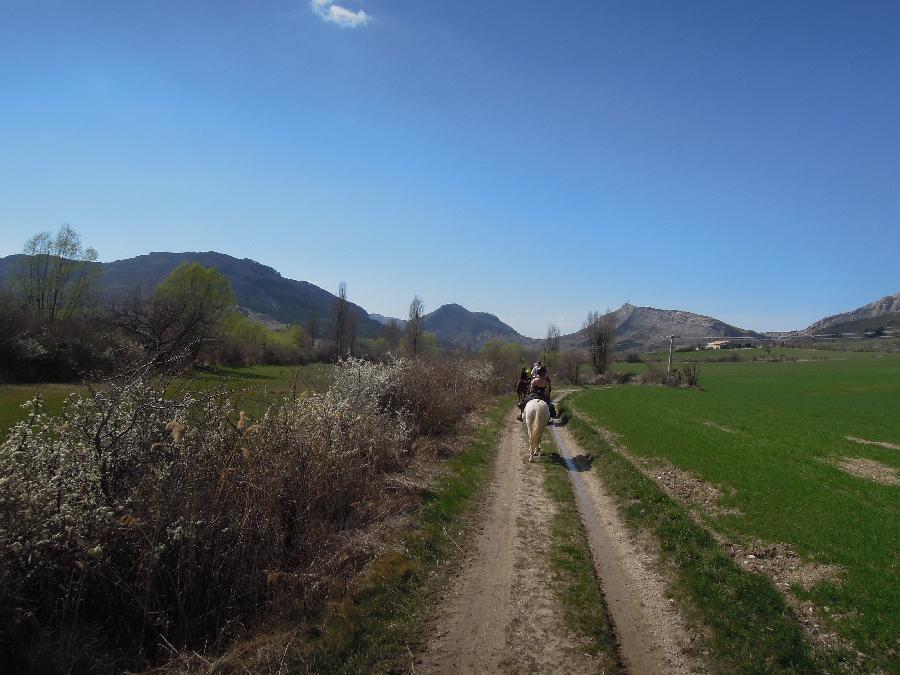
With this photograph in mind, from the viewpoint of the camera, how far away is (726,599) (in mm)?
6105

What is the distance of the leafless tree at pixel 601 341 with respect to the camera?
80688mm

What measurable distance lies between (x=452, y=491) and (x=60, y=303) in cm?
5694

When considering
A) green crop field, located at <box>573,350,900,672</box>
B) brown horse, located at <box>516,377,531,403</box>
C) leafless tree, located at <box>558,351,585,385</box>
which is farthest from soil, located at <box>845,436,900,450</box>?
leafless tree, located at <box>558,351,585,385</box>

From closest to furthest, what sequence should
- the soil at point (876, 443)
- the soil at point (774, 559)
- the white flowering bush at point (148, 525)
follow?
the white flowering bush at point (148, 525)
the soil at point (774, 559)
the soil at point (876, 443)

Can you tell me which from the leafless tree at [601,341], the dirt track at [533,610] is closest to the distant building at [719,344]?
the leafless tree at [601,341]

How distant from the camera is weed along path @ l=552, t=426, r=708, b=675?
5055 millimetres

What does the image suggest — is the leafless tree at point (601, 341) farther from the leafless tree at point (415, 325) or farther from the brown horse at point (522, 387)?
the brown horse at point (522, 387)

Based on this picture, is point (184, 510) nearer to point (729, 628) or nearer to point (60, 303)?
point (729, 628)

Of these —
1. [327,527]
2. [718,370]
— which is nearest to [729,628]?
[327,527]

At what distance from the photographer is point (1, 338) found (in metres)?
25.5

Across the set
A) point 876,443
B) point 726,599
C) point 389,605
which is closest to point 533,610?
point 389,605

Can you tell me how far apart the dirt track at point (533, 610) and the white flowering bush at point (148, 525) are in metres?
1.88

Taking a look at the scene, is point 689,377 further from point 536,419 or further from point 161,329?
point 161,329

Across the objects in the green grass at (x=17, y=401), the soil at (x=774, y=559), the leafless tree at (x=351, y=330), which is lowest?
the soil at (x=774, y=559)
